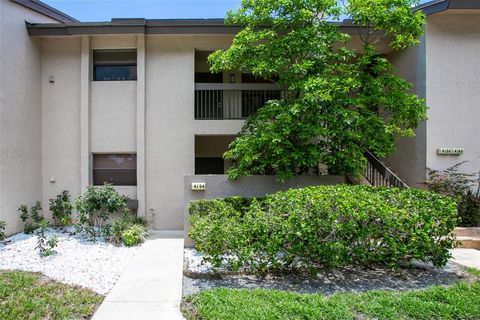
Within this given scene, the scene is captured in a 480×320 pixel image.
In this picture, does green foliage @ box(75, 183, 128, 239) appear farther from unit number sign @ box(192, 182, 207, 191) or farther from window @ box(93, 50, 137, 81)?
window @ box(93, 50, 137, 81)

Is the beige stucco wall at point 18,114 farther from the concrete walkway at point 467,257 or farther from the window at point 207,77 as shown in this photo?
the concrete walkway at point 467,257

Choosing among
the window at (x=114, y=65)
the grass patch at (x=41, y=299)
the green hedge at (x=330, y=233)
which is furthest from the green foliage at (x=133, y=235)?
the window at (x=114, y=65)

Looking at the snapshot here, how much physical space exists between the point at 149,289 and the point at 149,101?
6.40 meters

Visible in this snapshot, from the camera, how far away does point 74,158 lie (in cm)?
947

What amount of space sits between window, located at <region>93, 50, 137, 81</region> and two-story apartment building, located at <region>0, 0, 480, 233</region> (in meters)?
0.03

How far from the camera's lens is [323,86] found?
6.71 metres

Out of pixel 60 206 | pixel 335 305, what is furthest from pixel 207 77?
pixel 335 305

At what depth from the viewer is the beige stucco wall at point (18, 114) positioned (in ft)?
26.2

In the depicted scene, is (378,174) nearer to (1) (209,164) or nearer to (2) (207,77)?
(1) (209,164)

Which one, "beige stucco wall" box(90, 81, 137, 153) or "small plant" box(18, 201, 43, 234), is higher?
"beige stucco wall" box(90, 81, 137, 153)

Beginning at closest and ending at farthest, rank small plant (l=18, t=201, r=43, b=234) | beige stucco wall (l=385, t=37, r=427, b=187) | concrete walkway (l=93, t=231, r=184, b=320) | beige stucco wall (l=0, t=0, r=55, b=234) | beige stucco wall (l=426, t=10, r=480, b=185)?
concrete walkway (l=93, t=231, r=184, b=320)
beige stucco wall (l=0, t=0, r=55, b=234)
small plant (l=18, t=201, r=43, b=234)
beige stucco wall (l=426, t=10, r=480, b=185)
beige stucco wall (l=385, t=37, r=427, b=187)

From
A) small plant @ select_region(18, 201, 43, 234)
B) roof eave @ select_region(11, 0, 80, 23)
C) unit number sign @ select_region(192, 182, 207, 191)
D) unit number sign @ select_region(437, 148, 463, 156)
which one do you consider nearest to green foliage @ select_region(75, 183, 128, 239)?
small plant @ select_region(18, 201, 43, 234)

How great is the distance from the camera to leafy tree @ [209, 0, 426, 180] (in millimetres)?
6996

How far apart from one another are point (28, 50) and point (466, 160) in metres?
14.5
